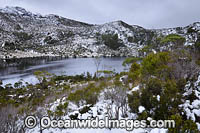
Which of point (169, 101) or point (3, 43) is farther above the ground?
point (3, 43)

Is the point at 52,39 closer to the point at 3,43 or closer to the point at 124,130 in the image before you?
the point at 3,43

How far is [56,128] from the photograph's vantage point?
4.08 meters

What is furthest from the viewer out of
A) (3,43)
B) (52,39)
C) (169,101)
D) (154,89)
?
(52,39)

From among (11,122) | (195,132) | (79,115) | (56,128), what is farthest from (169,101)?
(11,122)

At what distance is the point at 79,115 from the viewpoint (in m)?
4.49

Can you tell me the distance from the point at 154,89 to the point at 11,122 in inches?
215

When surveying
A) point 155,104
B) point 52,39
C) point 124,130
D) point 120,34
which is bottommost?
point 124,130

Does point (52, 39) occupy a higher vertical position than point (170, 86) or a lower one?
higher

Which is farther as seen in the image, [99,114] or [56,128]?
[99,114]

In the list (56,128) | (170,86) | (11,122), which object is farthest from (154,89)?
(11,122)

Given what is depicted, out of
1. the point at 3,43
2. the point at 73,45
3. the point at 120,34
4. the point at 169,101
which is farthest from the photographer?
the point at 120,34

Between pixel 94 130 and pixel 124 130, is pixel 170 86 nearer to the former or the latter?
pixel 124 130

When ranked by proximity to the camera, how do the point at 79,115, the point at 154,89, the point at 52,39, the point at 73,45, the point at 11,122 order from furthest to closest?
the point at 52,39 → the point at 73,45 → the point at 154,89 → the point at 79,115 → the point at 11,122

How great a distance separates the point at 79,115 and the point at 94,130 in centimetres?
101
